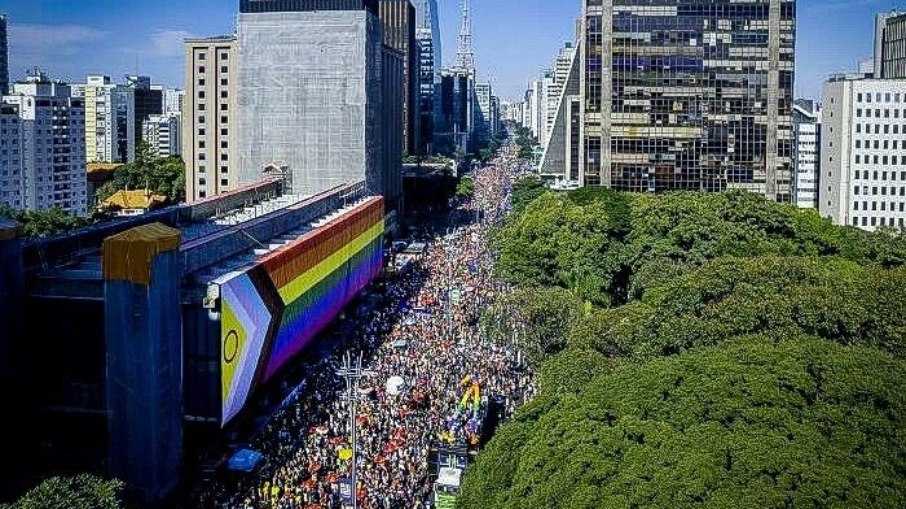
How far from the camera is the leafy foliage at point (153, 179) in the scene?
9419cm

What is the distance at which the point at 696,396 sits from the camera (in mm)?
19453

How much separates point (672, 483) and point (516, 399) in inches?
686

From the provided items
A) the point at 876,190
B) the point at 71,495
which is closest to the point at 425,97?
Result: the point at 876,190

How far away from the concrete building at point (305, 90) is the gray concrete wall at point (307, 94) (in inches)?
2.3

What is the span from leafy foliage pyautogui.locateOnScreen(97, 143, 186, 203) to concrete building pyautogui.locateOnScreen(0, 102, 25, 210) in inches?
484

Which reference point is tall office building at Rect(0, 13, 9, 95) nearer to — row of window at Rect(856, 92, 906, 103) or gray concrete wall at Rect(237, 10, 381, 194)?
gray concrete wall at Rect(237, 10, 381, 194)

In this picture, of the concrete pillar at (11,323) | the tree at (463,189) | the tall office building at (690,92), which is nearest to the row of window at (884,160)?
the tall office building at (690,92)

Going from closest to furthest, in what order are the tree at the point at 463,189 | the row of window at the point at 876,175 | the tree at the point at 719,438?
1. the tree at the point at 719,438
2. the row of window at the point at 876,175
3. the tree at the point at 463,189

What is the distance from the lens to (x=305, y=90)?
6038 centimetres

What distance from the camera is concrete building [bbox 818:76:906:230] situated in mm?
76312

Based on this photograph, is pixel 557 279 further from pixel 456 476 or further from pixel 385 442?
pixel 456 476

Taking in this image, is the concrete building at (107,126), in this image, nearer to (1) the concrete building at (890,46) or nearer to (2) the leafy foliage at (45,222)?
(2) the leafy foliage at (45,222)

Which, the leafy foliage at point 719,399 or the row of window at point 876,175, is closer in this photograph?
the leafy foliage at point 719,399

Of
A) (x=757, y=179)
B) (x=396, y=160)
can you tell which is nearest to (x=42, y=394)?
(x=757, y=179)
